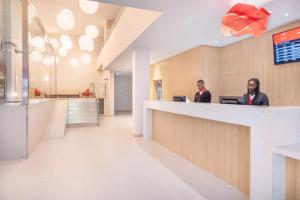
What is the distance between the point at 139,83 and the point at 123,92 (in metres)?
9.75

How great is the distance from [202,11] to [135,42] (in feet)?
8.55

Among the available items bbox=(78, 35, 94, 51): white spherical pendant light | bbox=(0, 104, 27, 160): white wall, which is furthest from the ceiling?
bbox=(0, 104, 27, 160): white wall

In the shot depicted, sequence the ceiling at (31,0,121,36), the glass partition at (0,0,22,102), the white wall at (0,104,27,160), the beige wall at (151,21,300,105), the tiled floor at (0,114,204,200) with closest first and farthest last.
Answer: the tiled floor at (0,114,204,200)
the white wall at (0,104,27,160)
the beige wall at (151,21,300,105)
the glass partition at (0,0,22,102)
the ceiling at (31,0,121,36)

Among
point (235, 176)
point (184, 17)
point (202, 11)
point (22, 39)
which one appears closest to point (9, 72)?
point (22, 39)

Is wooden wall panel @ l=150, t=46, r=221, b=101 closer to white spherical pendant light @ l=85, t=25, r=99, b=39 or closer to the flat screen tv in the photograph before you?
the flat screen tv

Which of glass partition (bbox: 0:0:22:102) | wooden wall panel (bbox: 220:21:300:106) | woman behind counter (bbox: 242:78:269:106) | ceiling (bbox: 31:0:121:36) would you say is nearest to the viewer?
woman behind counter (bbox: 242:78:269:106)

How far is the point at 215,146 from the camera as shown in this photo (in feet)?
11.1

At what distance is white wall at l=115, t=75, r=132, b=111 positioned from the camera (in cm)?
1603

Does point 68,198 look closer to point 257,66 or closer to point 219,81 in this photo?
point 257,66

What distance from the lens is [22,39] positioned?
4504 mm

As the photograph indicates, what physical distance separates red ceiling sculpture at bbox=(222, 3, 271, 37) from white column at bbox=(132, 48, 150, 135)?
4366mm

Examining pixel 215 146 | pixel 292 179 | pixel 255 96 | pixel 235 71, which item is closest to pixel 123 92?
pixel 235 71

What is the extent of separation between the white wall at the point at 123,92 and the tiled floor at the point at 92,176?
11.1m

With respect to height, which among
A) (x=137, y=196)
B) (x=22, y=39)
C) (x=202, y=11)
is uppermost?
(x=202, y=11)
